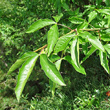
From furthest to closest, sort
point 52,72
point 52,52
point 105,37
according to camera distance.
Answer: point 52,52 → point 105,37 → point 52,72

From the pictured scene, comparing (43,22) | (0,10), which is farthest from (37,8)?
(43,22)

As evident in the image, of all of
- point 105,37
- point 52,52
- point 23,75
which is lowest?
Result: point 52,52

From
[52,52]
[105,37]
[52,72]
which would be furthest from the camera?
[52,52]

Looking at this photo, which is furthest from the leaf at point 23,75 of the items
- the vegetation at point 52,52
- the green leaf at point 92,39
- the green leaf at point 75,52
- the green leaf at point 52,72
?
the vegetation at point 52,52

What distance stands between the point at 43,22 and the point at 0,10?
1155mm

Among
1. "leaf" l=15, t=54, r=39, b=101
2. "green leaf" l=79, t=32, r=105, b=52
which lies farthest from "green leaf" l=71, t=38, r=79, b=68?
"leaf" l=15, t=54, r=39, b=101

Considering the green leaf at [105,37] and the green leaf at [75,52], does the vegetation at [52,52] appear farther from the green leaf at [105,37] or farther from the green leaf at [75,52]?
the green leaf at [75,52]

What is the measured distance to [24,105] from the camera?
240 centimetres

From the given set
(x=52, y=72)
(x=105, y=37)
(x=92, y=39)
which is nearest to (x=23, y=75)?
(x=52, y=72)

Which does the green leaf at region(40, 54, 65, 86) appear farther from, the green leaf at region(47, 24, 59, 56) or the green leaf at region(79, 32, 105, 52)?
the green leaf at region(79, 32, 105, 52)

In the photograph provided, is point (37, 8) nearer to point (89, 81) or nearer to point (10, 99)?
point (89, 81)

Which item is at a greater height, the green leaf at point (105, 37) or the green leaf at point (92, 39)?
the green leaf at point (92, 39)

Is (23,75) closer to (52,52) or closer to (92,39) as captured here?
(92,39)

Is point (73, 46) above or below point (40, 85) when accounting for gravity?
above
